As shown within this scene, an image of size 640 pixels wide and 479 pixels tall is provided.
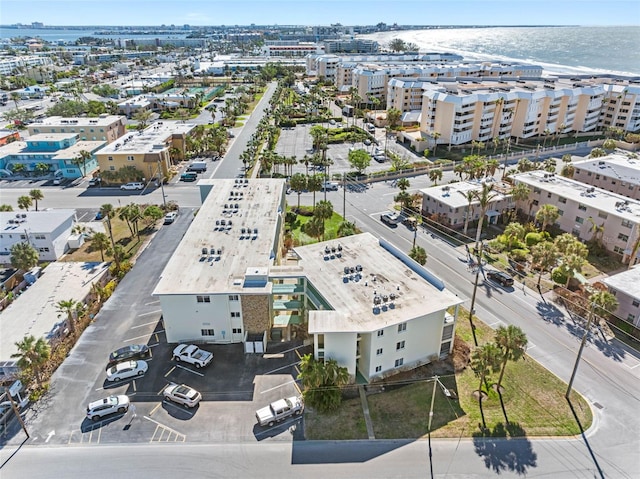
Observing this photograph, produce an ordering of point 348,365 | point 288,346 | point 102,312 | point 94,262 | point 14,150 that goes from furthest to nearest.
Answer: point 14,150, point 94,262, point 102,312, point 288,346, point 348,365

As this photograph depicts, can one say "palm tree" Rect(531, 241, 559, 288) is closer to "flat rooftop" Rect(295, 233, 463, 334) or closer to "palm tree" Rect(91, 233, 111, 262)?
"flat rooftop" Rect(295, 233, 463, 334)

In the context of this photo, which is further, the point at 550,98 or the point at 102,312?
the point at 550,98

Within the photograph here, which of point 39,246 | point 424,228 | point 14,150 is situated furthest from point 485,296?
point 14,150

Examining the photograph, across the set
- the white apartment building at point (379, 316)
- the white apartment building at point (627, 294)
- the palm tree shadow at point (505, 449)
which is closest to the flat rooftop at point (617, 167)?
the white apartment building at point (627, 294)

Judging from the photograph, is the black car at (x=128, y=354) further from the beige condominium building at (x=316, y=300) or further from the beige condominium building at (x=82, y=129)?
the beige condominium building at (x=82, y=129)

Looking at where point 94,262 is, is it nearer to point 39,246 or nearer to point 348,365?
point 39,246
